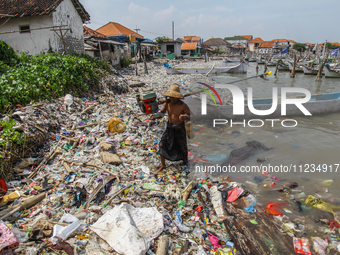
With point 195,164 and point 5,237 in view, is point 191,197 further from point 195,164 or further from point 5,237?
point 5,237

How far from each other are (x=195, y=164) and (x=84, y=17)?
A: 13706 millimetres

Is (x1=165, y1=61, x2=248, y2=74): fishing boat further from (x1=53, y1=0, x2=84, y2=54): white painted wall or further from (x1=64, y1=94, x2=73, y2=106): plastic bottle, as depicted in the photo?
(x1=64, y1=94, x2=73, y2=106): plastic bottle

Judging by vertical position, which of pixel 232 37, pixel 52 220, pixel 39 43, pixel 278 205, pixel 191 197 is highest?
pixel 232 37

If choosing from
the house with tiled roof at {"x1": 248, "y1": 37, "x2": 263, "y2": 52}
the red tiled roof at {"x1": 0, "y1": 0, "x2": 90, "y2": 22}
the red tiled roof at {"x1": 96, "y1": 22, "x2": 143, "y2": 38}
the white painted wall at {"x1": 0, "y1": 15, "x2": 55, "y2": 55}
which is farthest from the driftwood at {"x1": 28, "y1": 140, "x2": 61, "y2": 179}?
the house with tiled roof at {"x1": 248, "y1": 37, "x2": 263, "y2": 52}

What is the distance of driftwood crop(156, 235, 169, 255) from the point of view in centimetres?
232

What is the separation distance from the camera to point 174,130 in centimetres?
399

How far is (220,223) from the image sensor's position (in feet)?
9.50

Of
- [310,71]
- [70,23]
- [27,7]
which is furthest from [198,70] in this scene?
[27,7]

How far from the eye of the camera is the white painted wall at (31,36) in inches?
417

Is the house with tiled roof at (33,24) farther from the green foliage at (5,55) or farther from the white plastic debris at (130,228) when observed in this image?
the white plastic debris at (130,228)

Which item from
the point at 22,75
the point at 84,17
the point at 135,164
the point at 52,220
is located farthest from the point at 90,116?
the point at 84,17

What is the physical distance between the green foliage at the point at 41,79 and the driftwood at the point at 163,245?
4597 mm

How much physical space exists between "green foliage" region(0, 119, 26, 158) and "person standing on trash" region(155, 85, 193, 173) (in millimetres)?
2538

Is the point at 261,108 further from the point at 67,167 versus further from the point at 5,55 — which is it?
the point at 5,55
